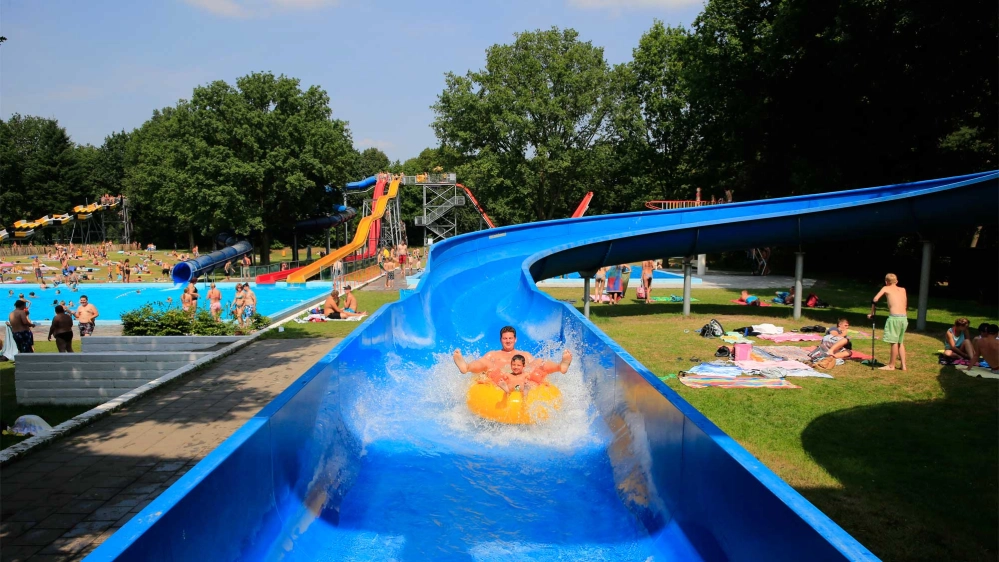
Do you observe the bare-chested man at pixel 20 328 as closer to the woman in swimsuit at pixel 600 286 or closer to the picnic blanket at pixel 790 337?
the woman in swimsuit at pixel 600 286

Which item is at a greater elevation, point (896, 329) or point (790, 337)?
point (896, 329)

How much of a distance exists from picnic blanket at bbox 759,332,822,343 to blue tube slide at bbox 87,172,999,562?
14.2ft

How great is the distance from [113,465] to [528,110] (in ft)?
111

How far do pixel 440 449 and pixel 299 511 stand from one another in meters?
1.59

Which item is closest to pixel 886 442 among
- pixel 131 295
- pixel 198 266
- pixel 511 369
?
pixel 511 369

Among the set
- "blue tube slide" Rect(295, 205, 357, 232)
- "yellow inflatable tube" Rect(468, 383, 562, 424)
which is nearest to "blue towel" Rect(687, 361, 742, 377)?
"yellow inflatable tube" Rect(468, 383, 562, 424)

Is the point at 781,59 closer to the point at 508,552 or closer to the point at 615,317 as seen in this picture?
the point at 615,317

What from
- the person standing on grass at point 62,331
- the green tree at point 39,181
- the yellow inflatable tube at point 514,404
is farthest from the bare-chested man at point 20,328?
the green tree at point 39,181

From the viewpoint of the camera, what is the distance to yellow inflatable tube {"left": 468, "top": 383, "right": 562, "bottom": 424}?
5.61m

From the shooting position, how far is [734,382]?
289 inches

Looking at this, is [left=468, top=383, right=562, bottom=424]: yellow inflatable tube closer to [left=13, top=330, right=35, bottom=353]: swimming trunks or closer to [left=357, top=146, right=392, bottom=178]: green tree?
[left=13, top=330, right=35, bottom=353]: swimming trunks

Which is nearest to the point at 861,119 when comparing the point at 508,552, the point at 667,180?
the point at 667,180

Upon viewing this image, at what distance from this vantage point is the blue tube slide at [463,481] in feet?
8.66

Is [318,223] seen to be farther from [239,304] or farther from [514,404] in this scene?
[514,404]
